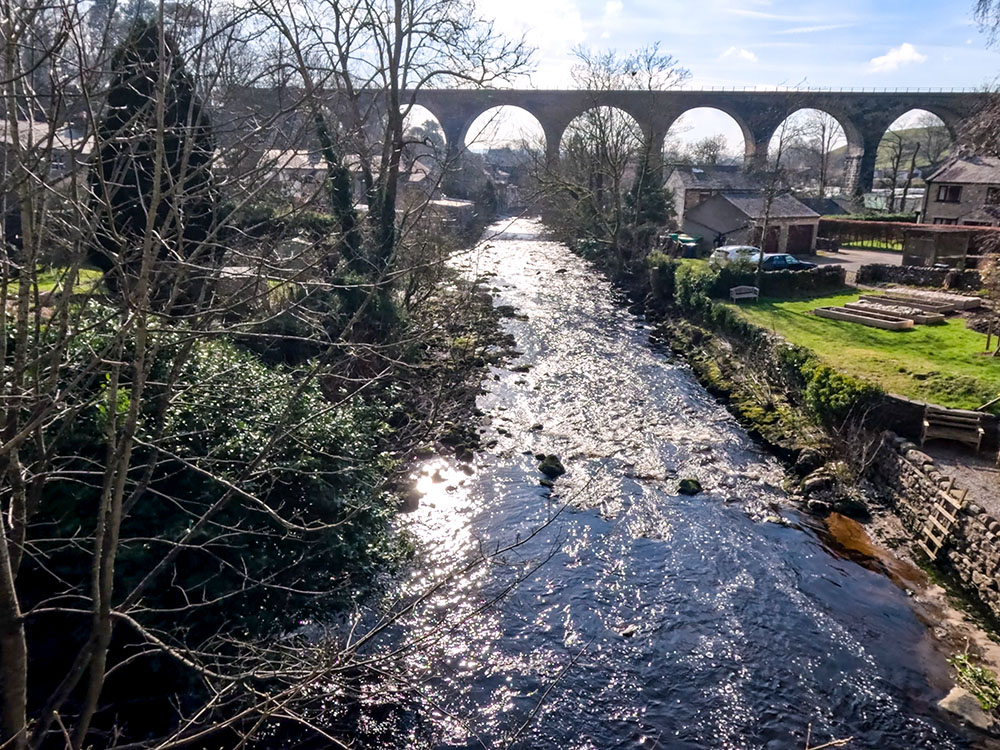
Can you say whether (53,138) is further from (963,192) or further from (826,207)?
(826,207)

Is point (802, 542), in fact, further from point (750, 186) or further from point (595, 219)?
point (750, 186)

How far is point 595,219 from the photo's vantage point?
37.0 metres

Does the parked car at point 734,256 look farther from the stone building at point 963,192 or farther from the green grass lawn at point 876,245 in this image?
the green grass lawn at point 876,245

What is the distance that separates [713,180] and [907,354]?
27.0m

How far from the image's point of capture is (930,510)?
36.6ft

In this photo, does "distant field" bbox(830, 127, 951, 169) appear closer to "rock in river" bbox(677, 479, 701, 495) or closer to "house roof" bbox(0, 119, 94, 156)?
"rock in river" bbox(677, 479, 701, 495)

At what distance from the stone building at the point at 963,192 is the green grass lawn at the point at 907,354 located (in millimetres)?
17957

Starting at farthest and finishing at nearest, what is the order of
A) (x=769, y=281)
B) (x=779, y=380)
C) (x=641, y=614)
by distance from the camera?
(x=769, y=281) → (x=779, y=380) → (x=641, y=614)

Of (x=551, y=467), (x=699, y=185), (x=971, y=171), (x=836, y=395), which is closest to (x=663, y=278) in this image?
(x=699, y=185)

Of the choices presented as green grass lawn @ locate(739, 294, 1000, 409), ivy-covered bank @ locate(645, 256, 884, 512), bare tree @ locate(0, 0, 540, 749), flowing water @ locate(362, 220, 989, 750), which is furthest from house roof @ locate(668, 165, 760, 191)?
bare tree @ locate(0, 0, 540, 749)

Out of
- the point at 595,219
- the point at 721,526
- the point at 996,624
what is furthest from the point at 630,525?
the point at 595,219

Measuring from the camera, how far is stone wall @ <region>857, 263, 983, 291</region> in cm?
2284

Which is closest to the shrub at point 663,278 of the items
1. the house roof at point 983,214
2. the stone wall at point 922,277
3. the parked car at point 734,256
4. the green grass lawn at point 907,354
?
the parked car at point 734,256

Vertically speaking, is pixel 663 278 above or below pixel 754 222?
below
